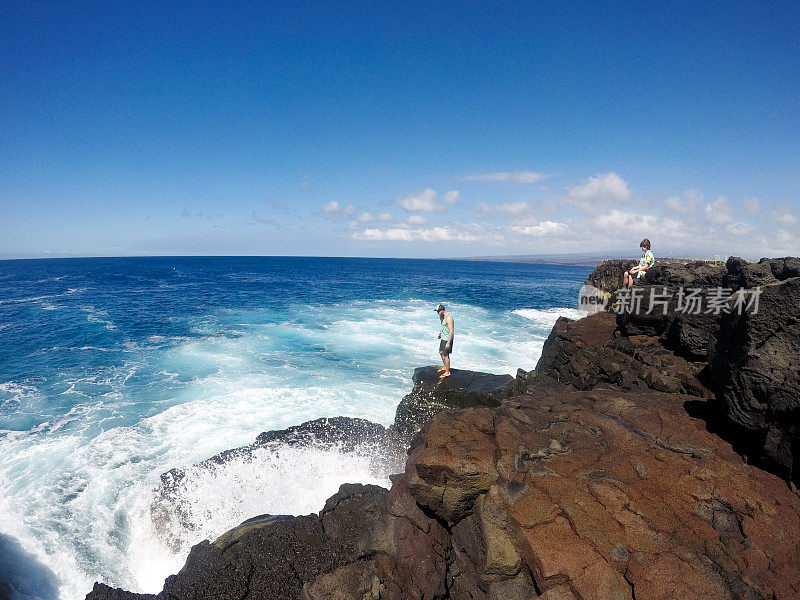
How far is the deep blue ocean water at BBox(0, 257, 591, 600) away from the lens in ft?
25.8

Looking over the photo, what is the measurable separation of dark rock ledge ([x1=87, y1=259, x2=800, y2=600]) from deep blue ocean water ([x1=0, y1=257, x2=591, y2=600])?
2.61 m

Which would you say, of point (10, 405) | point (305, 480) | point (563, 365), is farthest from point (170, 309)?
point (563, 365)

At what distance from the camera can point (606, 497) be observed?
4.64 meters

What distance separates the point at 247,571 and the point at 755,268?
1347cm

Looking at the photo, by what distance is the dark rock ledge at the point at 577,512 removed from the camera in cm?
402

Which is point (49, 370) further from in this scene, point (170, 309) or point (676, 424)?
point (676, 424)

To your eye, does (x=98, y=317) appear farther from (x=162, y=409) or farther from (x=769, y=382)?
(x=769, y=382)

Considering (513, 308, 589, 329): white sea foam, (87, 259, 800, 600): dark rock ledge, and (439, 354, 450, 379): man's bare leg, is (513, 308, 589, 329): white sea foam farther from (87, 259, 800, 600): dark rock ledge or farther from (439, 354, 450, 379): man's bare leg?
(87, 259, 800, 600): dark rock ledge

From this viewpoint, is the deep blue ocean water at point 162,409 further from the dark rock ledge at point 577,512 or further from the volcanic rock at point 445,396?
the dark rock ledge at point 577,512

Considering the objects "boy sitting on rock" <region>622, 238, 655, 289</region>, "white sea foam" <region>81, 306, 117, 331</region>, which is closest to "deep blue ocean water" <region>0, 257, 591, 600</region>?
"white sea foam" <region>81, 306, 117, 331</region>

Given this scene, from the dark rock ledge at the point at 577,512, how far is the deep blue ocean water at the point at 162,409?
261 centimetres

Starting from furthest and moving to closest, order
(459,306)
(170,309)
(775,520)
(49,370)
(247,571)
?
(459,306)
(170,309)
(49,370)
(247,571)
(775,520)

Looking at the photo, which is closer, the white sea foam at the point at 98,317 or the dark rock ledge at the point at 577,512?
the dark rock ledge at the point at 577,512

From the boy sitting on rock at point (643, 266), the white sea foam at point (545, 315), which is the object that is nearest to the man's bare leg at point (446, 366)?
the boy sitting on rock at point (643, 266)
